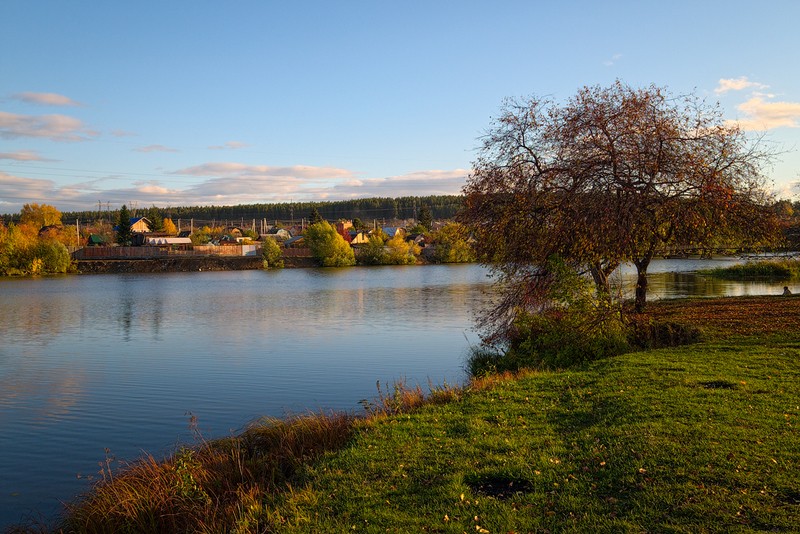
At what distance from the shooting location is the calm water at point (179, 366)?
13.5 metres

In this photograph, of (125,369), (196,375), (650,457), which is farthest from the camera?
(125,369)

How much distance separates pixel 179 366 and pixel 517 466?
693 inches

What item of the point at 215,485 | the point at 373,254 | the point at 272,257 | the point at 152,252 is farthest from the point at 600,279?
the point at 152,252

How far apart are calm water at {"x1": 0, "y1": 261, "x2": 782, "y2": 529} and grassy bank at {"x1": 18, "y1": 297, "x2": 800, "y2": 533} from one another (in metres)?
2.91

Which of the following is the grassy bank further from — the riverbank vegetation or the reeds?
the riverbank vegetation

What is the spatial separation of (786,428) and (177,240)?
141 m

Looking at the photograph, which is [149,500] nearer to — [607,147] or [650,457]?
[650,457]

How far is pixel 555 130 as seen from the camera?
1938 cm

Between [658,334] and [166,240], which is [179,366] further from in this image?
[166,240]

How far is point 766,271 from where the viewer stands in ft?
165

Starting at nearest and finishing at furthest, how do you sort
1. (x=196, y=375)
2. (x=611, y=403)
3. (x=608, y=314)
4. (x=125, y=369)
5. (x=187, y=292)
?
1. (x=611, y=403)
2. (x=608, y=314)
3. (x=196, y=375)
4. (x=125, y=369)
5. (x=187, y=292)

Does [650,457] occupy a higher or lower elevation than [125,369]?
higher

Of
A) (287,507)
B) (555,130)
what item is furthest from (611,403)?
(555,130)

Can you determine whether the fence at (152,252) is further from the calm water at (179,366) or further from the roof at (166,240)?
the calm water at (179,366)
